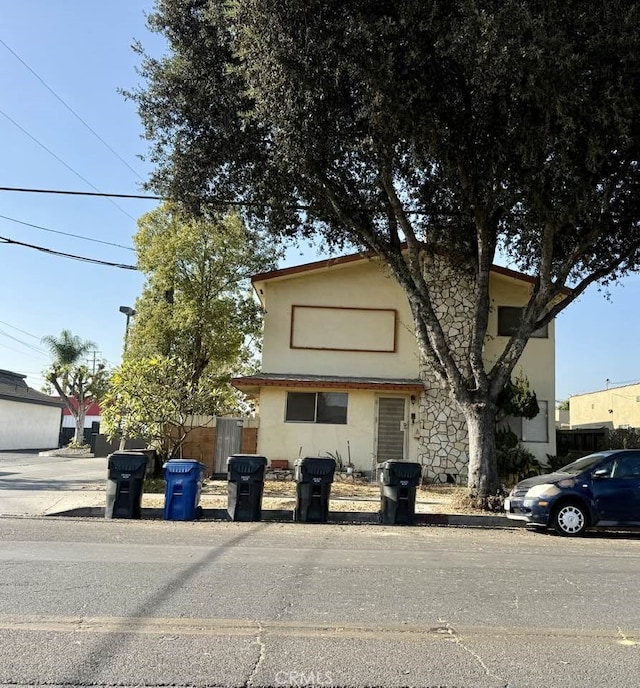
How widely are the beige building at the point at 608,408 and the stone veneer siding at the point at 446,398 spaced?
22.6 metres

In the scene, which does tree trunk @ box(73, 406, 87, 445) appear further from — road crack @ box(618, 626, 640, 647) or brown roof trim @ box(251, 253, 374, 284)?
road crack @ box(618, 626, 640, 647)

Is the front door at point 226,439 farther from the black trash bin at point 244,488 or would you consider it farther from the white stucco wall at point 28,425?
the white stucco wall at point 28,425

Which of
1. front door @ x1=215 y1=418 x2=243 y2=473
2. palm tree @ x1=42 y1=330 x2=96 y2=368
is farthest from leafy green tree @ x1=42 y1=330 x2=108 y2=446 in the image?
front door @ x1=215 y1=418 x2=243 y2=473

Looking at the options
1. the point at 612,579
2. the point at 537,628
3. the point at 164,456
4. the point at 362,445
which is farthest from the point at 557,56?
the point at 164,456

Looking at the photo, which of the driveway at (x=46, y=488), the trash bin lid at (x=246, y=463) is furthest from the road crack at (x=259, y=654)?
the driveway at (x=46, y=488)

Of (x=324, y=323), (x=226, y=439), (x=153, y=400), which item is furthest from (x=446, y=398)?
(x=153, y=400)

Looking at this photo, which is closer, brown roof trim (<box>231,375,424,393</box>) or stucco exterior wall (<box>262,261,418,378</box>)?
brown roof trim (<box>231,375,424,393</box>)

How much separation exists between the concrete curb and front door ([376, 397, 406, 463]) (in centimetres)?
620

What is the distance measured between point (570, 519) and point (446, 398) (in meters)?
7.82

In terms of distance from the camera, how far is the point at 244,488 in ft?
38.7

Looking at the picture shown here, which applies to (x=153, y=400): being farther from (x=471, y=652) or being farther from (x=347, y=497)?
(x=471, y=652)

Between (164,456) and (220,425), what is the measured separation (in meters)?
2.13

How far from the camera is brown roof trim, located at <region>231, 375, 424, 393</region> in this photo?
18109 millimetres

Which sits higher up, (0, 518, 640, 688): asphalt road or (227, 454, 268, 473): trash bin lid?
(227, 454, 268, 473): trash bin lid
